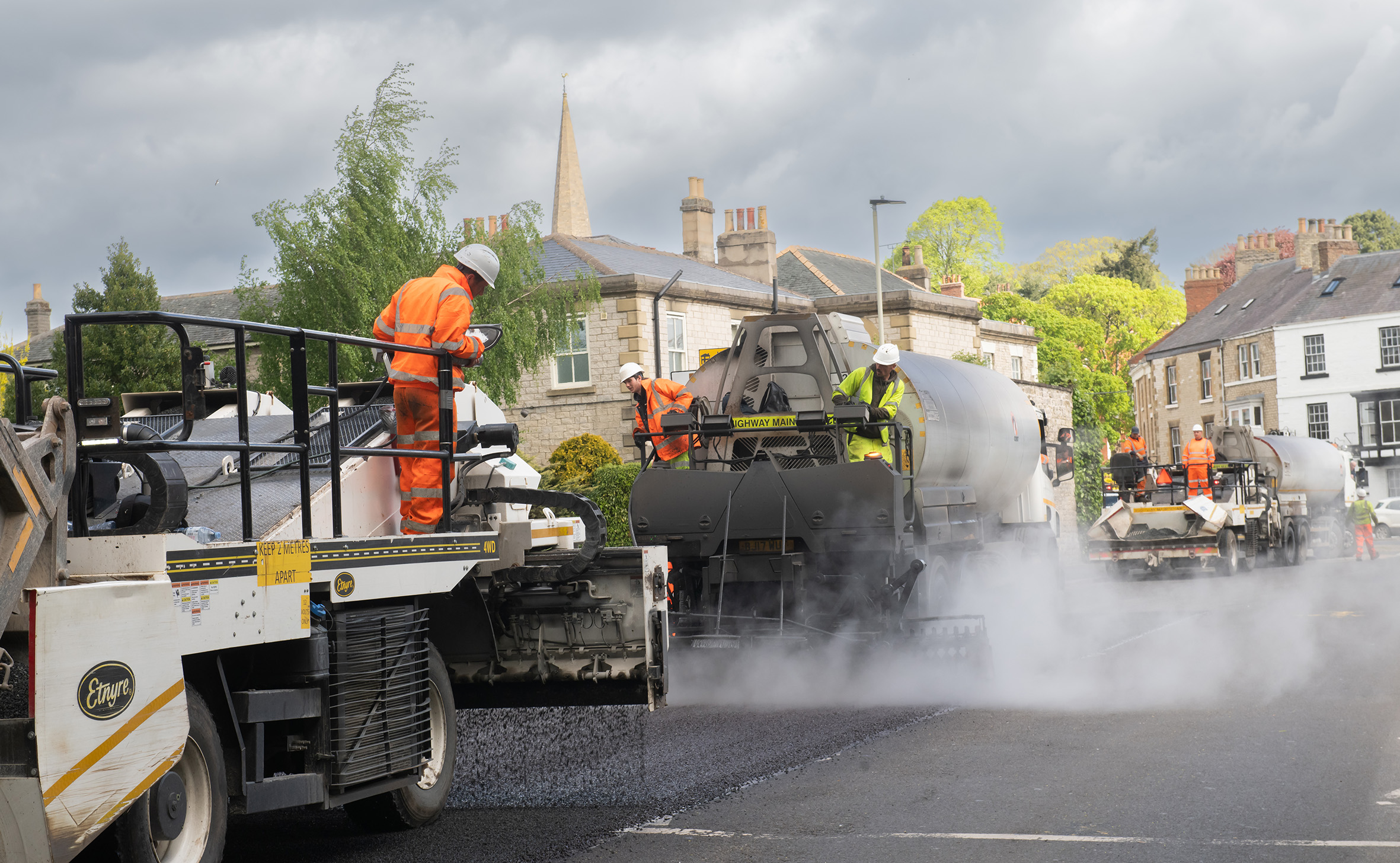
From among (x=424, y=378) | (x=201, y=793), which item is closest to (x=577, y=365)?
(x=424, y=378)

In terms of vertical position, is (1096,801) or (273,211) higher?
(273,211)

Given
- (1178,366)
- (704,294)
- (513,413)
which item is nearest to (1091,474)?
(704,294)

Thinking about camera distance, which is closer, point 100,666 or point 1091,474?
point 100,666

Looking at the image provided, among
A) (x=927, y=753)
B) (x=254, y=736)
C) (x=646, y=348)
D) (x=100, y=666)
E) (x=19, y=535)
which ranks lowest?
(x=927, y=753)

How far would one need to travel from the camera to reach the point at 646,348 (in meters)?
31.1

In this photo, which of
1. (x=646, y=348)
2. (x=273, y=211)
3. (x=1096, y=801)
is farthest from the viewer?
(x=646, y=348)

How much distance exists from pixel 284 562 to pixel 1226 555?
71.6ft

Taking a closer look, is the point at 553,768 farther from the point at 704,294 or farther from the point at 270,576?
the point at 704,294

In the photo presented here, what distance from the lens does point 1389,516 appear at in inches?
1922

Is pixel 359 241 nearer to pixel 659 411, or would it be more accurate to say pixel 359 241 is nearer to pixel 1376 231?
pixel 659 411

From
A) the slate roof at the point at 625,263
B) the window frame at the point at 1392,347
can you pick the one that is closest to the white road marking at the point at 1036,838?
the slate roof at the point at 625,263

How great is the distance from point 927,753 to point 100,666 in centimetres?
492

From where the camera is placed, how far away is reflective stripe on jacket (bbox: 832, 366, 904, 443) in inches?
422

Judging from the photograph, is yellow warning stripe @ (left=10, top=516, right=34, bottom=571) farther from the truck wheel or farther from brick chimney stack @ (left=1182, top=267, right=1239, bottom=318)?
brick chimney stack @ (left=1182, top=267, right=1239, bottom=318)
